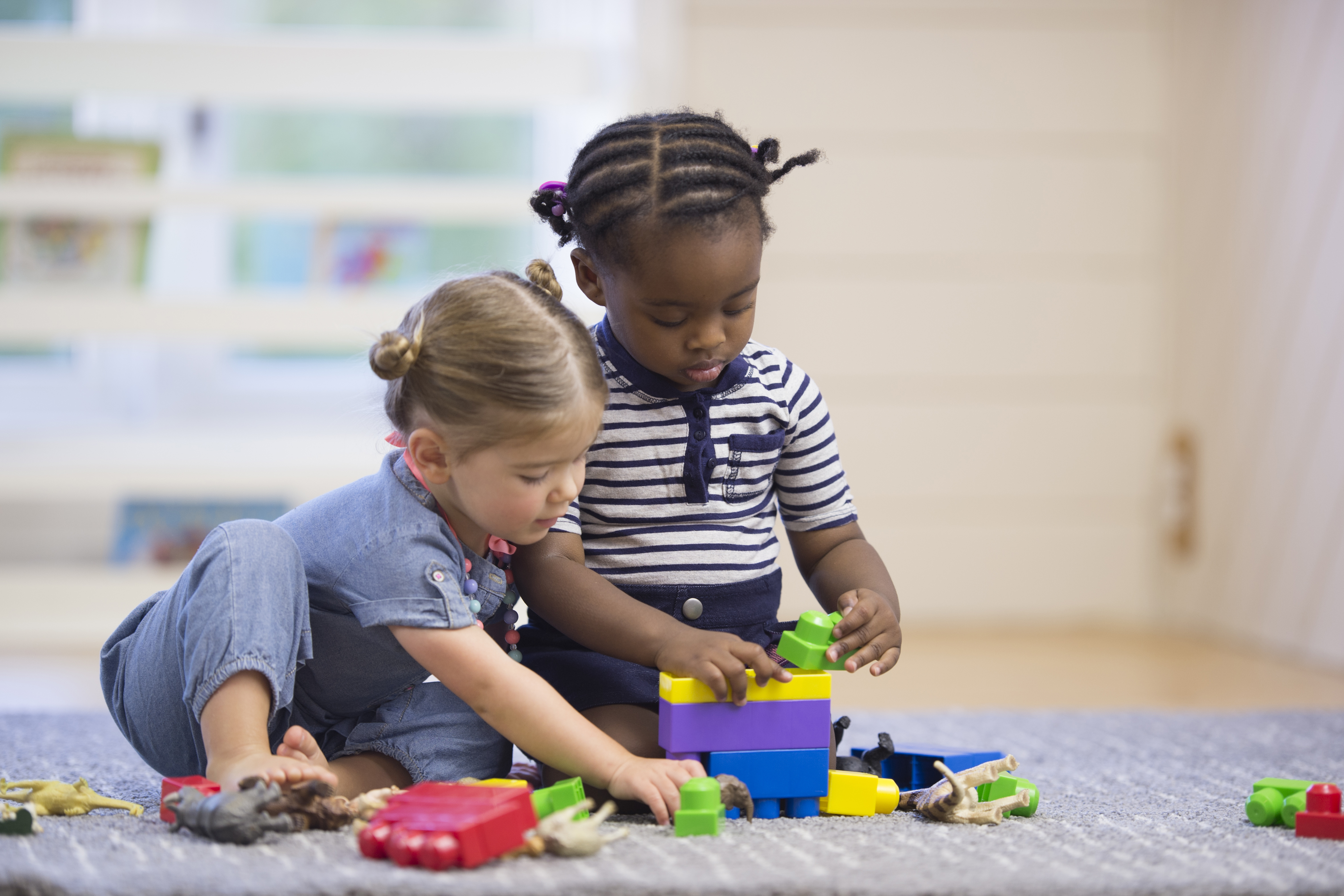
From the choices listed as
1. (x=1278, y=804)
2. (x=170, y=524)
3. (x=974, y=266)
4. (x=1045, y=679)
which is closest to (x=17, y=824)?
(x=1278, y=804)

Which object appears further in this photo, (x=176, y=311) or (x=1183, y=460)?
(x=1183, y=460)

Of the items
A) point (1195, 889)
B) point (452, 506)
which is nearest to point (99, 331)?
point (452, 506)

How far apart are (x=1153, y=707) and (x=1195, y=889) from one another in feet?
3.02

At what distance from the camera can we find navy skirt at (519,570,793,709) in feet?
3.19

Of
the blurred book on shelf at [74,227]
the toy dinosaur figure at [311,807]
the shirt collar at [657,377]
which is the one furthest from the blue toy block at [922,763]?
the blurred book on shelf at [74,227]

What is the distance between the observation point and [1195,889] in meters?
0.68

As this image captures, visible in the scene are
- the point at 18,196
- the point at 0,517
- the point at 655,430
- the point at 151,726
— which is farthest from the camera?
the point at 0,517

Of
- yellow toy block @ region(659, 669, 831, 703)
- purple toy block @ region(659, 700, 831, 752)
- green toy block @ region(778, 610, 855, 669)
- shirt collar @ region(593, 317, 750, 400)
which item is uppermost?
shirt collar @ region(593, 317, 750, 400)

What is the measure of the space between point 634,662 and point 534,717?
0.12 meters

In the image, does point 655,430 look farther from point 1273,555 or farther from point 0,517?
point 0,517

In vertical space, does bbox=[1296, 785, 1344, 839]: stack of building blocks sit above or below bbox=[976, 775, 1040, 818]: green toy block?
above

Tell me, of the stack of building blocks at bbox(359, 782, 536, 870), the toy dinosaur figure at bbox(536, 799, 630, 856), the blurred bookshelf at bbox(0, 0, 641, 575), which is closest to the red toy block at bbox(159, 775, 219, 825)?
the stack of building blocks at bbox(359, 782, 536, 870)

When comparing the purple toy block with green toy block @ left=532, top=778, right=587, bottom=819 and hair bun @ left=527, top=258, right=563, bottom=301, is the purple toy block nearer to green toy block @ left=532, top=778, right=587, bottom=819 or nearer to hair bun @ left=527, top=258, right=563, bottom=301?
green toy block @ left=532, top=778, right=587, bottom=819

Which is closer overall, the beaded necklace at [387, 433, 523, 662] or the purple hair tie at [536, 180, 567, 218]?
the beaded necklace at [387, 433, 523, 662]
